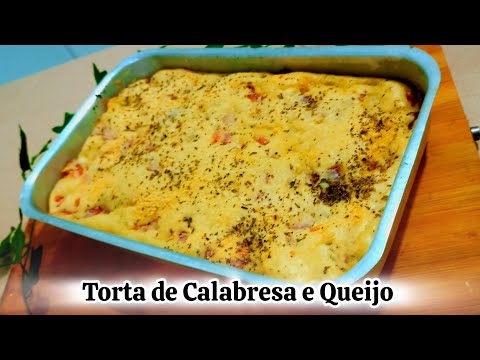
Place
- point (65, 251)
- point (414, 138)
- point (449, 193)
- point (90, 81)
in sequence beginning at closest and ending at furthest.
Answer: point (414, 138), point (449, 193), point (65, 251), point (90, 81)

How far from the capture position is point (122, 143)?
6.32ft

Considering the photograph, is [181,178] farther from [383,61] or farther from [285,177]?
[383,61]

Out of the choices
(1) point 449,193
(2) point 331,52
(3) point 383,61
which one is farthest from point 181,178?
(1) point 449,193

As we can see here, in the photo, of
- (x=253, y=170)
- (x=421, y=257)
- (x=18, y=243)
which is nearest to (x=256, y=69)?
(x=253, y=170)

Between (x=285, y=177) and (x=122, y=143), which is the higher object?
(x=122, y=143)

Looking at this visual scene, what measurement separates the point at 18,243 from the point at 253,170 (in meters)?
1.06

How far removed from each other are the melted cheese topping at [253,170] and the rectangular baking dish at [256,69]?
52 millimetres

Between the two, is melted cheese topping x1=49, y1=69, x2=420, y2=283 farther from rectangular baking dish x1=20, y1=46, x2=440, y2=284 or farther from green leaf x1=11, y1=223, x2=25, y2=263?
green leaf x1=11, y1=223, x2=25, y2=263

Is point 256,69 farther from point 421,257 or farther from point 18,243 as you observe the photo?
point 18,243

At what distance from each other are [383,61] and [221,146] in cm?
70

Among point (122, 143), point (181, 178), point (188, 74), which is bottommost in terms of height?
point (181, 178)

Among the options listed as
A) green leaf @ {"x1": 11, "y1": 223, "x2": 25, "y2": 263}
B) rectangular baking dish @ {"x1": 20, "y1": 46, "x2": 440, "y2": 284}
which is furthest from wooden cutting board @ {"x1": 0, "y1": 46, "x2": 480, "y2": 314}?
rectangular baking dish @ {"x1": 20, "y1": 46, "x2": 440, "y2": 284}

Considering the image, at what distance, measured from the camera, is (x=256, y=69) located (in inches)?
74.8

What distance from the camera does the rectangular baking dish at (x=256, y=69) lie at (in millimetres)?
1191
